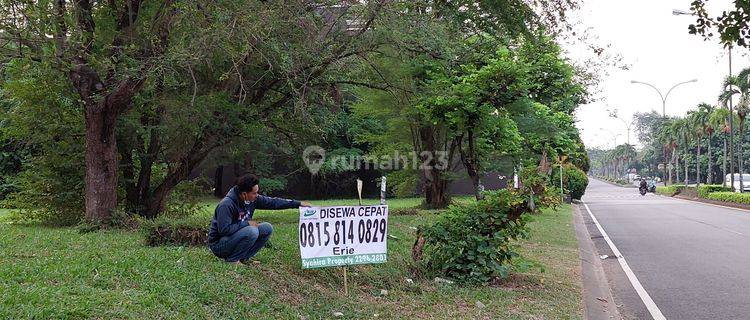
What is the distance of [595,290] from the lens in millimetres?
9523

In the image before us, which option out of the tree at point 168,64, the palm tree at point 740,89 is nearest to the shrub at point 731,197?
the palm tree at point 740,89

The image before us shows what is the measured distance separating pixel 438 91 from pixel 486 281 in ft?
30.1

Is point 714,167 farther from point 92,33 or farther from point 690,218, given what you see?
point 92,33

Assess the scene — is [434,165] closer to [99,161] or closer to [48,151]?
[48,151]

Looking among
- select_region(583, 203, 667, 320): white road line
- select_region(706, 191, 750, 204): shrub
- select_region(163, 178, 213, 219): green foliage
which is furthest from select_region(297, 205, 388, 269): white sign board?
select_region(706, 191, 750, 204): shrub

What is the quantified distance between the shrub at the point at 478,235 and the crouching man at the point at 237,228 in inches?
83.2

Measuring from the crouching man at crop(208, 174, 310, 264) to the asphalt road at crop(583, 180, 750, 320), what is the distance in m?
4.59

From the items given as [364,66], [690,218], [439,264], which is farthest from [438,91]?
[690,218]

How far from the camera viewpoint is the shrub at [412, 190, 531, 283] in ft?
28.0

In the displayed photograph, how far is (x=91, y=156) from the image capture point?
12578mm

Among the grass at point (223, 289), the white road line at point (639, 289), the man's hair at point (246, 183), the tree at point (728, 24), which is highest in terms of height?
the tree at point (728, 24)

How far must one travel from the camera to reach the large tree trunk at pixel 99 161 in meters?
12.5

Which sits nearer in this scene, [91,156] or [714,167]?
[91,156]

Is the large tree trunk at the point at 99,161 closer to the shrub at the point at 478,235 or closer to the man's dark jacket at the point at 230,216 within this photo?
the man's dark jacket at the point at 230,216
